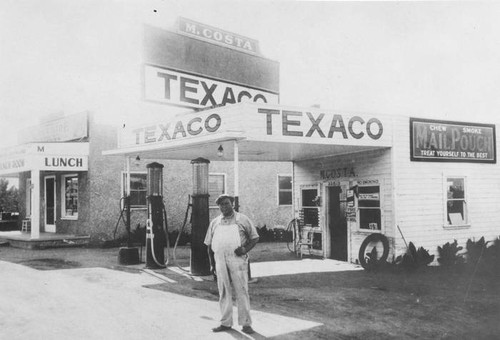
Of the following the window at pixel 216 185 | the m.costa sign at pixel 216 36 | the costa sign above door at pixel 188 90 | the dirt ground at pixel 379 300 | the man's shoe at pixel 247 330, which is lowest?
the dirt ground at pixel 379 300

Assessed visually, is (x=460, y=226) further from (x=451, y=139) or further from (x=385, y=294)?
(x=385, y=294)

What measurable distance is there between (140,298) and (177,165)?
1148 cm

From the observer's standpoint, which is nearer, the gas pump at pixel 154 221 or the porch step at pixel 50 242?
the gas pump at pixel 154 221

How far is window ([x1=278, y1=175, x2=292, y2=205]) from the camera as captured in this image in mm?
21922

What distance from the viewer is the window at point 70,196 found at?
17875 mm

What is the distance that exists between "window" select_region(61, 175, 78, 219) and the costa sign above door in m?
6.99

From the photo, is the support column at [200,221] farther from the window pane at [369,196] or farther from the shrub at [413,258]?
the shrub at [413,258]

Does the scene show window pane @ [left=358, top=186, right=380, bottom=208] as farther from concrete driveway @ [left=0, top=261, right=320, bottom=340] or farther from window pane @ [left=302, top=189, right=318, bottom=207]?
concrete driveway @ [left=0, top=261, right=320, bottom=340]

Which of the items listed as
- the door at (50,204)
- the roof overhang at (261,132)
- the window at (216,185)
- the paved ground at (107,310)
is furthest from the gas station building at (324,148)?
the window at (216,185)

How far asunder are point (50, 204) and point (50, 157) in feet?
11.0

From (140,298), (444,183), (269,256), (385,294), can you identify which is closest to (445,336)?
(385,294)

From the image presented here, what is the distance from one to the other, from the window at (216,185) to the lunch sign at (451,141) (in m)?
9.41

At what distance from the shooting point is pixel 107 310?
23.7 ft

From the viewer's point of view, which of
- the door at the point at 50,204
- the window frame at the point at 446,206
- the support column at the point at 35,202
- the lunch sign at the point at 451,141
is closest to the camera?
the lunch sign at the point at 451,141
